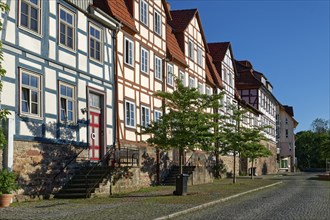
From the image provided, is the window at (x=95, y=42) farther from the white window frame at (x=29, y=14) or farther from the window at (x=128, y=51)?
the white window frame at (x=29, y=14)

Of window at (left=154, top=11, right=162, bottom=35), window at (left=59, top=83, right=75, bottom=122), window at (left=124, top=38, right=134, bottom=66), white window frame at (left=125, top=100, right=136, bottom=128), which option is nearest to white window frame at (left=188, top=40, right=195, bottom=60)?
window at (left=154, top=11, right=162, bottom=35)

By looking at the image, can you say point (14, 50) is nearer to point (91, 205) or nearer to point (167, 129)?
point (91, 205)

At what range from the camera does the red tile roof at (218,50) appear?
49656mm

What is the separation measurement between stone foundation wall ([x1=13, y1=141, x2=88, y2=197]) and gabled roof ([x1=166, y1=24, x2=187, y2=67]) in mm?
13533

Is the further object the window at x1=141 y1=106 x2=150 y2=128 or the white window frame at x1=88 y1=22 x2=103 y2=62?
the window at x1=141 y1=106 x2=150 y2=128

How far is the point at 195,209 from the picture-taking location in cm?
1705

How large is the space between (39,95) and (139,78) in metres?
10.1

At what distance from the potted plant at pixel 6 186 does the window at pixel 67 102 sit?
439 centimetres

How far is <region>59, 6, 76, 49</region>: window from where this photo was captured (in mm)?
21297

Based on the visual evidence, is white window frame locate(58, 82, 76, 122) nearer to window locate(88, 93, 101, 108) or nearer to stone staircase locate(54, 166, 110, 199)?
window locate(88, 93, 101, 108)

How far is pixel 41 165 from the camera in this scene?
19.6 meters

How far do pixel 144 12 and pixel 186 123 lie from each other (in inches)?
372

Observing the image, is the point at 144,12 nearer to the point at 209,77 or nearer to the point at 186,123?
the point at 186,123

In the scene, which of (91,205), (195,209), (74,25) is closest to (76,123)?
(74,25)
